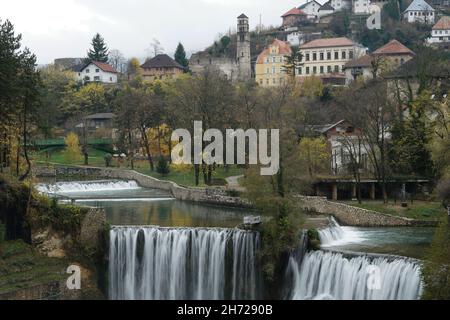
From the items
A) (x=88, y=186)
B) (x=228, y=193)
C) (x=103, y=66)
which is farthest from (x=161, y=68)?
(x=228, y=193)

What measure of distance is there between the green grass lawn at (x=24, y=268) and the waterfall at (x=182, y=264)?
3033mm

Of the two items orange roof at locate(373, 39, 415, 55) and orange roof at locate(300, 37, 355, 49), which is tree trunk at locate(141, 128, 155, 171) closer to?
orange roof at locate(373, 39, 415, 55)

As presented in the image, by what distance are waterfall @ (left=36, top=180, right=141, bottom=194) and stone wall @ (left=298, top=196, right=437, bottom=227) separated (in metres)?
20.9

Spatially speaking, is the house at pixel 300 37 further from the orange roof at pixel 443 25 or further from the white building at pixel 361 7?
the orange roof at pixel 443 25

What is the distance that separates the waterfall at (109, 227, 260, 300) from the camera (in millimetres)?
33750

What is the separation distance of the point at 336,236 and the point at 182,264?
8.15 meters

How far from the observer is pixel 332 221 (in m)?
40.8

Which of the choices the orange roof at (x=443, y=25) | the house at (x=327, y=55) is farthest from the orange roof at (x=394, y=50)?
the orange roof at (x=443, y=25)

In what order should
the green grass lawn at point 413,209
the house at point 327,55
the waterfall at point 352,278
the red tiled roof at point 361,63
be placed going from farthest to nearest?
the house at point 327,55 → the red tiled roof at point 361,63 → the green grass lawn at point 413,209 → the waterfall at point 352,278

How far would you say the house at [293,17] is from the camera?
134 metres

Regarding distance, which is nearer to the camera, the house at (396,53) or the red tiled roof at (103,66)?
the house at (396,53)

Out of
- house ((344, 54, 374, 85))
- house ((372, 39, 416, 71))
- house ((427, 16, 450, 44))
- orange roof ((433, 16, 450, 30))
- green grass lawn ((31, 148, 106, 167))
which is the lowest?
green grass lawn ((31, 148, 106, 167))

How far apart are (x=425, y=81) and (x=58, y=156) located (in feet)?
124

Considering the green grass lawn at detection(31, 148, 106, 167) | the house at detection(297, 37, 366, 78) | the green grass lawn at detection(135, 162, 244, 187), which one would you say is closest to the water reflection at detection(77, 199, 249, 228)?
the green grass lawn at detection(135, 162, 244, 187)
